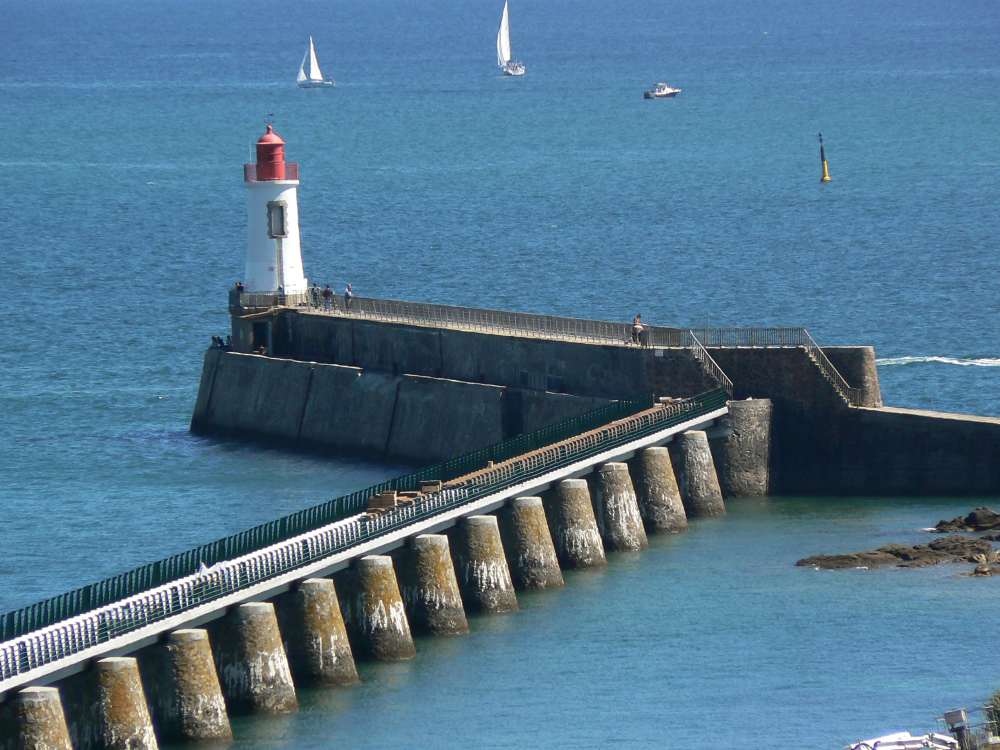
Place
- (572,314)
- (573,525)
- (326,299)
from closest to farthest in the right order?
(573,525)
(326,299)
(572,314)

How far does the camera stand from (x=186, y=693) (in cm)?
4522

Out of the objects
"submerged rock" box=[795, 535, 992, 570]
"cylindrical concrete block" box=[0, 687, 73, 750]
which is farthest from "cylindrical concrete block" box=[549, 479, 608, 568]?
"cylindrical concrete block" box=[0, 687, 73, 750]

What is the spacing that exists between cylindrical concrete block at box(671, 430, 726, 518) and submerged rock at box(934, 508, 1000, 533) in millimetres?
5743

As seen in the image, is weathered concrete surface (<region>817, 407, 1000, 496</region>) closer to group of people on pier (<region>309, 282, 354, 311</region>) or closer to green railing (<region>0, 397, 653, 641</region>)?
green railing (<region>0, 397, 653, 641</region>)

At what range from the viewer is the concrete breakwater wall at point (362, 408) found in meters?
69.8

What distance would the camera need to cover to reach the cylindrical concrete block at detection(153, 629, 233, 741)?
45219 millimetres

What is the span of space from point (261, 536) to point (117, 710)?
9.58 m

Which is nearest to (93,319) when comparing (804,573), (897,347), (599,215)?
(897,347)

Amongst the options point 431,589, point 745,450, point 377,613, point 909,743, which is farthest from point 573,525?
point 909,743

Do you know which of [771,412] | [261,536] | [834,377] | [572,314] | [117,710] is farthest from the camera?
[572,314]

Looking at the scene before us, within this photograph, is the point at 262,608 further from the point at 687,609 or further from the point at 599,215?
the point at 599,215

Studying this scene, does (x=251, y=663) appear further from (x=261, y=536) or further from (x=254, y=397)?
(x=254, y=397)

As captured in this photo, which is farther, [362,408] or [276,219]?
[276,219]

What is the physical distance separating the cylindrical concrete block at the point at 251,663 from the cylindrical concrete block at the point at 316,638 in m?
1.63
